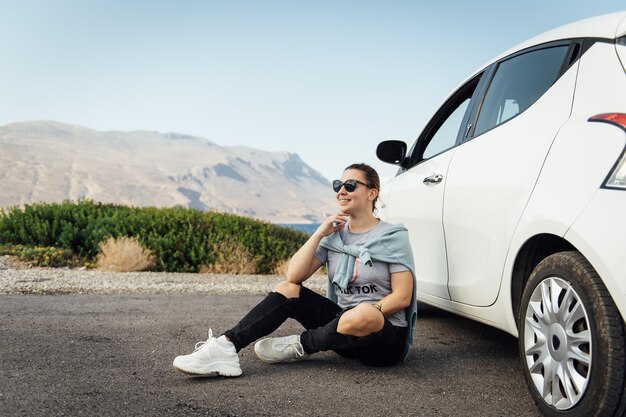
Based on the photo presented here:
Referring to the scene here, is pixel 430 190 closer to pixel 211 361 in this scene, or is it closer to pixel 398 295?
pixel 398 295

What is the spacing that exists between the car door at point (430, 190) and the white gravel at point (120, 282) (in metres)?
3.89

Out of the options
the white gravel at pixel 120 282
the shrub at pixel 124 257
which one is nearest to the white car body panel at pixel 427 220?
the white gravel at pixel 120 282

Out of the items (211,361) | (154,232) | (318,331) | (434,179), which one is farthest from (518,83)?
(154,232)

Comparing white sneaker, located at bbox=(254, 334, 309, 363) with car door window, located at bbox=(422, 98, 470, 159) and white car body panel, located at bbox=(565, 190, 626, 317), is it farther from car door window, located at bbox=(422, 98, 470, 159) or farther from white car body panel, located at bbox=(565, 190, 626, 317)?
white car body panel, located at bbox=(565, 190, 626, 317)

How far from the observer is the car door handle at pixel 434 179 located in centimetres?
441

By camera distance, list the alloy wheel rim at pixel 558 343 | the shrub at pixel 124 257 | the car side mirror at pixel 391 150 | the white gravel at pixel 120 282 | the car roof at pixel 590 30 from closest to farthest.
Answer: the alloy wheel rim at pixel 558 343 < the car roof at pixel 590 30 < the car side mirror at pixel 391 150 < the white gravel at pixel 120 282 < the shrub at pixel 124 257

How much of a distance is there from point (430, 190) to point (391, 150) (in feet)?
2.47

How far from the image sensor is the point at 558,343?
117 inches

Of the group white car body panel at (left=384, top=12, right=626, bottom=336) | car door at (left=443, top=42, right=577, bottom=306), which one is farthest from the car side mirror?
car door at (left=443, top=42, right=577, bottom=306)

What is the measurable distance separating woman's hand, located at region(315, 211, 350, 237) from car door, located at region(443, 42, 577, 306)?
25.5 inches

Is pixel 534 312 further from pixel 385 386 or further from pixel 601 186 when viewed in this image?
pixel 385 386

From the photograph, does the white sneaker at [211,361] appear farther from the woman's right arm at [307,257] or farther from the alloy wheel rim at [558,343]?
the alloy wheel rim at [558,343]

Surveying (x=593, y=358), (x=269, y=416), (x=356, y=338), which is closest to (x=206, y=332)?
(x=356, y=338)

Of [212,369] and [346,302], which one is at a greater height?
[346,302]
